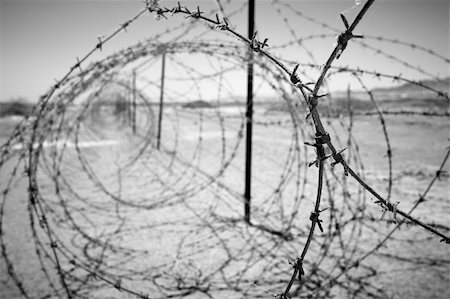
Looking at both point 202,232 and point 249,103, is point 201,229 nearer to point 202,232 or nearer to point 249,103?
point 202,232

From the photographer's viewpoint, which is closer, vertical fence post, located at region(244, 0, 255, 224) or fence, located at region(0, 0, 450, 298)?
fence, located at region(0, 0, 450, 298)

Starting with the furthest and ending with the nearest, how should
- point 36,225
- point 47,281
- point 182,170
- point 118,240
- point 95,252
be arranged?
point 182,170 < point 36,225 < point 118,240 < point 95,252 < point 47,281

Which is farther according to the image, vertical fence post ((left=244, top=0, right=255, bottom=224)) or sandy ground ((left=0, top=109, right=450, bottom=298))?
vertical fence post ((left=244, top=0, right=255, bottom=224))

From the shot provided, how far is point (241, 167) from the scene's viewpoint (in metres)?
7.49

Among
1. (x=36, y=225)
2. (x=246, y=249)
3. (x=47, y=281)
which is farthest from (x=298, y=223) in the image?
(x=36, y=225)

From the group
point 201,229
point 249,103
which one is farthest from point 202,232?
point 249,103

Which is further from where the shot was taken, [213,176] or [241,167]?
[241,167]

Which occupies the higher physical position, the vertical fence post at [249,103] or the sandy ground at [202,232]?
the vertical fence post at [249,103]

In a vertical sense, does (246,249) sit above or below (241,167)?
below

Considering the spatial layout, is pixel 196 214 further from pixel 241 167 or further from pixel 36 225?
pixel 241 167

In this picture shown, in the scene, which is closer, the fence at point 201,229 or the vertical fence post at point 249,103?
the fence at point 201,229

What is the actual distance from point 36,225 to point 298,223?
3.66 meters

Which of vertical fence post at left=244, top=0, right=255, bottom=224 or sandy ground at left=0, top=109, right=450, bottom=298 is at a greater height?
vertical fence post at left=244, top=0, right=255, bottom=224

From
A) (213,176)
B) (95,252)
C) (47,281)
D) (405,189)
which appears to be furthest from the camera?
(213,176)
